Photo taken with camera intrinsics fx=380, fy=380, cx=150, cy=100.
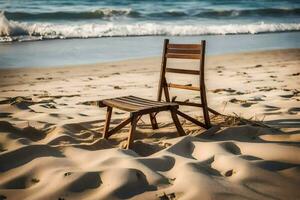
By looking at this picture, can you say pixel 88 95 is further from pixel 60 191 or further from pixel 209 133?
pixel 60 191

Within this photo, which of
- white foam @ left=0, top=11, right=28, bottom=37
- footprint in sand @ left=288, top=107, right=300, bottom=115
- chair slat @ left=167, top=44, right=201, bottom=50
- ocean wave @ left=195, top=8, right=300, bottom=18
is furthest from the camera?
ocean wave @ left=195, top=8, right=300, bottom=18

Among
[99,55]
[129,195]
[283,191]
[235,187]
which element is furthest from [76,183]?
[99,55]

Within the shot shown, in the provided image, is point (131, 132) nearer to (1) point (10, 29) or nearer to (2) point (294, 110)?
(2) point (294, 110)

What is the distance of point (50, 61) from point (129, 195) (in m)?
9.52

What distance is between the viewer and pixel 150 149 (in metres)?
4.30

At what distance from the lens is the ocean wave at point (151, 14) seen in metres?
24.0

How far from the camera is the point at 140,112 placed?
4.10 m

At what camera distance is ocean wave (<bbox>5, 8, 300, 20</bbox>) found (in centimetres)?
2403

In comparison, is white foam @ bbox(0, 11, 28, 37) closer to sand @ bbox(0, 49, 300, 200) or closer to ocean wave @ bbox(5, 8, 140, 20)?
ocean wave @ bbox(5, 8, 140, 20)

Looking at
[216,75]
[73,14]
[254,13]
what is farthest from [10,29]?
[254,13]

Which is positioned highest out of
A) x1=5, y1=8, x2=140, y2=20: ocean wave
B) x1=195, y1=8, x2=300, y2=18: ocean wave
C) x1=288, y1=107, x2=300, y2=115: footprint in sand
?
x1=195, y1=8, x2=300, y2=18: ocean wave

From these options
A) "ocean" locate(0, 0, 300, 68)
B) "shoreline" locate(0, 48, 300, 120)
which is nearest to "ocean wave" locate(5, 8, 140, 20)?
"ocean" locate(0, 0, 300, 68)

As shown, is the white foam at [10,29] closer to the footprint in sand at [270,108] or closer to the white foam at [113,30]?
the white foam at [113,30]

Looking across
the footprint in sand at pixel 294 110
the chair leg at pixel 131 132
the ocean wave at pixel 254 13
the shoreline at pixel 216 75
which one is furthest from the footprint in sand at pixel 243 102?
the ocean wave at pixel 254 13
